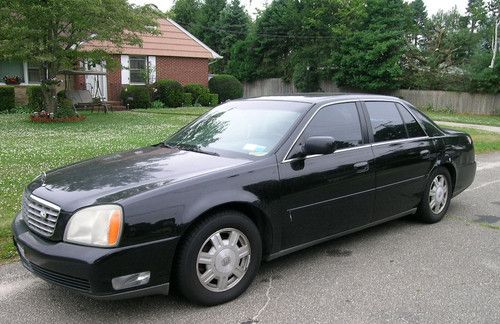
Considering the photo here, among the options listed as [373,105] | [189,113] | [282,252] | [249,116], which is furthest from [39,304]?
[189,113]

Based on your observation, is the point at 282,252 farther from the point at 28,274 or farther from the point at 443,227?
the point at 443,227

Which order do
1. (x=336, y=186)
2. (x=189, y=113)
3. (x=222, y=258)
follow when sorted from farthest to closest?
(x=189, y=113) → (x=336, y=186) → (x=222, y=258)

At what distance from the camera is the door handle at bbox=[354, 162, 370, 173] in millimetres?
4547

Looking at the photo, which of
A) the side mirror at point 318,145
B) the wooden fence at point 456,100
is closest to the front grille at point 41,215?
the side mirror at point 318,145

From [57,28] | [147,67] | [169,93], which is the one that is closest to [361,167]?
[57,28]

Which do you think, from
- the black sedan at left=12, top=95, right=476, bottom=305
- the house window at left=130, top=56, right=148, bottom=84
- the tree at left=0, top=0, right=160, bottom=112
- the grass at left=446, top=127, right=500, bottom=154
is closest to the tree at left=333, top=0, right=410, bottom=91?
the house window at left=130, top=56, right=148, bottom=84

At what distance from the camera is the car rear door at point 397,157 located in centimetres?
485

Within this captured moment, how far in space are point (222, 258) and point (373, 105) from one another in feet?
8.23

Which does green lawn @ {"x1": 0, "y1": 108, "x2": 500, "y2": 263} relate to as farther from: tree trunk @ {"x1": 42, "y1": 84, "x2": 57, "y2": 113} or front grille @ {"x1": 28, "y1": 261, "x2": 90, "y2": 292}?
front grille @ {"x1": 28, "y1": 261, "x2": 90, "y2": 292}

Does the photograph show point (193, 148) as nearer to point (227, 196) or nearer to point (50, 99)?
point (227, 196)

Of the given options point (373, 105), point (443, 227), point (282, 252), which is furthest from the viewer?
point (443, 227)

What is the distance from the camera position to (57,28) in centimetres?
1620

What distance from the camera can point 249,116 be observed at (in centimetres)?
468

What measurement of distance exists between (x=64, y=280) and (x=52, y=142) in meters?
9.24
